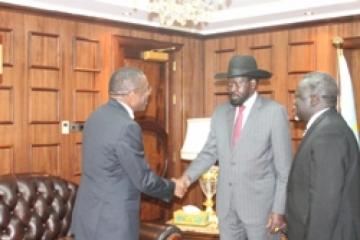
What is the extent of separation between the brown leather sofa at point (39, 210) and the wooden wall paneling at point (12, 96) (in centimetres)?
41

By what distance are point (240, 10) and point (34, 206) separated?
9.08 feet

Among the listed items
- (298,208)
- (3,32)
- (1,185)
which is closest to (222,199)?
(298,208)

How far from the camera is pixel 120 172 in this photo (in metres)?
2.70

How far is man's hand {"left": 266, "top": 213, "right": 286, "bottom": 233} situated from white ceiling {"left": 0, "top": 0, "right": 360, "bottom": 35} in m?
2.15

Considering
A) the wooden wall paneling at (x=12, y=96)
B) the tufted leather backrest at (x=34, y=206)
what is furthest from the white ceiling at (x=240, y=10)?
the tufted leather backrest at (x=34, y=206)

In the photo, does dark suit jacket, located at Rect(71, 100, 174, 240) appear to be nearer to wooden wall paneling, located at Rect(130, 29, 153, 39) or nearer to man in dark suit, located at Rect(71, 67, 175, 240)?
man in dark suit, located at Rect(71, 67, 175, 240)

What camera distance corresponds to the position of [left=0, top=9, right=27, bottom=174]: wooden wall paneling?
13.8 ft

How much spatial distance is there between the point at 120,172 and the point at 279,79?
121 inches

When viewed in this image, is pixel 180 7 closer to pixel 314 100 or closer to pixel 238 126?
pixel 238 126

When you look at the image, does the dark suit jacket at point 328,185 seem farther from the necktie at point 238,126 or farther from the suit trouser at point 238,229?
the necktie at point 238,126

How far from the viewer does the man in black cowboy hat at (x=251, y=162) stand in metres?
3.05

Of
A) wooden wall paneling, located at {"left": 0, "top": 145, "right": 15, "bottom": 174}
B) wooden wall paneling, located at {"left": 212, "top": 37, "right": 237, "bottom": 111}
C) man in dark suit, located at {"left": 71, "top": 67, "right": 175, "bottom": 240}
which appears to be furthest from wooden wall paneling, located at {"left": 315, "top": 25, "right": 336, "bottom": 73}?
wooden wall paneling, located at {"left": 0, "top": 145, "right": 15, "bottom": 174}

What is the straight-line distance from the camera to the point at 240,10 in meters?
5.17

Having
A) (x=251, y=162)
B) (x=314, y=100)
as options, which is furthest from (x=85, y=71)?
(x=314, y=100)
